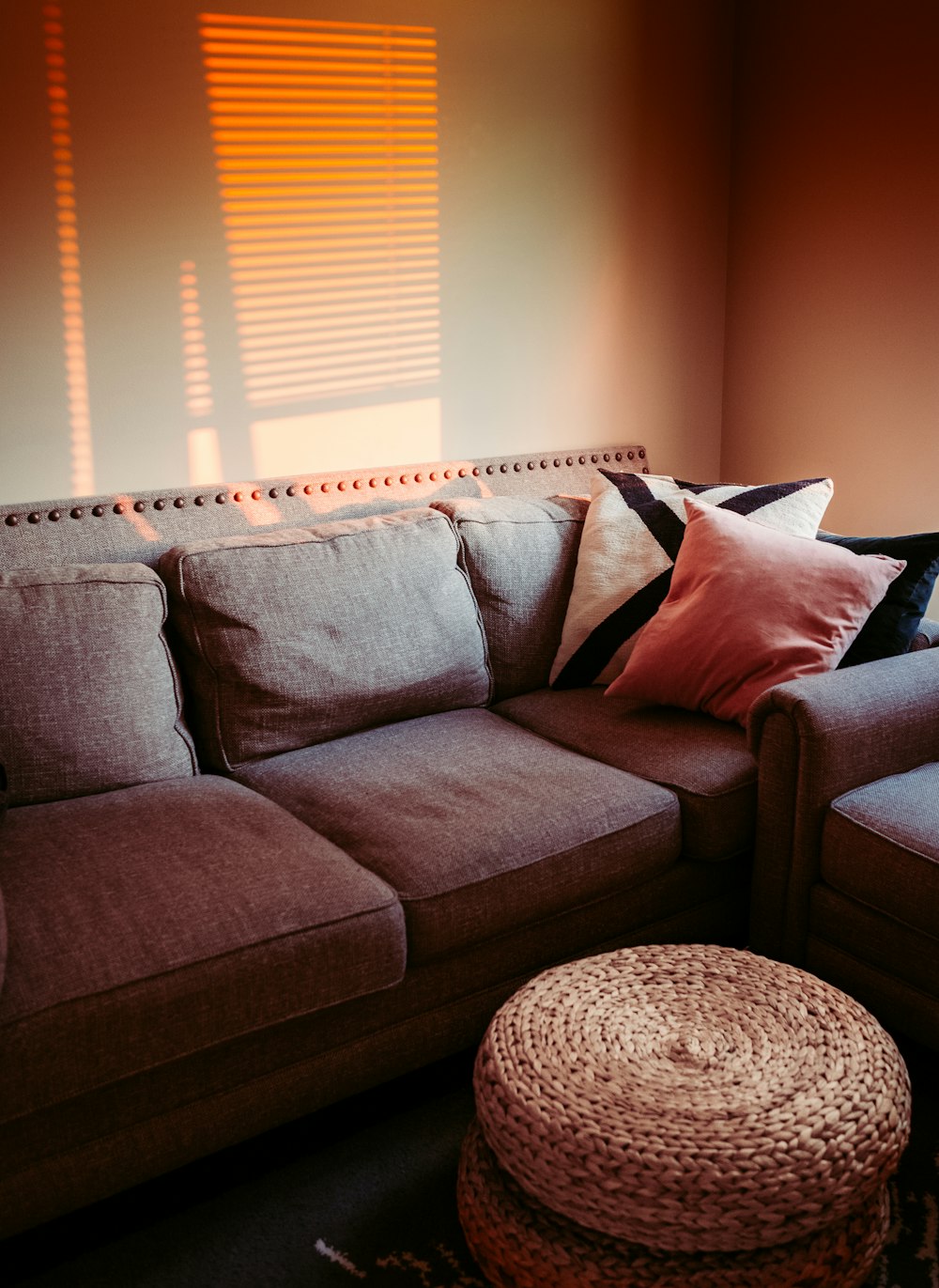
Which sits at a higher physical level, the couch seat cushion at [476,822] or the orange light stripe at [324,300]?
the orange light stripe at [324,300]

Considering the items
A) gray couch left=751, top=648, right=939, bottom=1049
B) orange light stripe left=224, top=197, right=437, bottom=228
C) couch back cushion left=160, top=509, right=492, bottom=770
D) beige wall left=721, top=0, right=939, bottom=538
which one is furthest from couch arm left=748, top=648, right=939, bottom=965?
orange light stripe left=224, top=197, right=437, bottom=228

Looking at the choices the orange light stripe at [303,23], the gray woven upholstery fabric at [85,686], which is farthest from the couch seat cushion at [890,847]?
the orange light stripe at [303,23]

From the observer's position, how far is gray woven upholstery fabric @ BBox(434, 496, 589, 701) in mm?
2445

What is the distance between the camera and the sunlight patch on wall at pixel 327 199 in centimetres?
245

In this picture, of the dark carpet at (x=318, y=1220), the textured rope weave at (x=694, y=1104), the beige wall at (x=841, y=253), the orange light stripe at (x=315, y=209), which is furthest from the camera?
the beige wall at (x=841, y=253)

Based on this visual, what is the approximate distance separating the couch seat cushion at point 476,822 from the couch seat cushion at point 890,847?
0.90 ft

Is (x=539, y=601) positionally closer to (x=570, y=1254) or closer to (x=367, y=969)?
(x=367, y=969)

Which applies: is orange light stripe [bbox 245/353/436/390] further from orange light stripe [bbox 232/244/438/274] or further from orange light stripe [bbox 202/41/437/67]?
orange light stripe [bbox 202/41/437/67]

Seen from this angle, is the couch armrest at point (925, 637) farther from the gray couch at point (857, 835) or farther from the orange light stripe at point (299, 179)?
the orange light stripe at point (299, 179)

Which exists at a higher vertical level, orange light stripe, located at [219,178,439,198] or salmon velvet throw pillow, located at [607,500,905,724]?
orange light stripe, located at [219,178,439,198]

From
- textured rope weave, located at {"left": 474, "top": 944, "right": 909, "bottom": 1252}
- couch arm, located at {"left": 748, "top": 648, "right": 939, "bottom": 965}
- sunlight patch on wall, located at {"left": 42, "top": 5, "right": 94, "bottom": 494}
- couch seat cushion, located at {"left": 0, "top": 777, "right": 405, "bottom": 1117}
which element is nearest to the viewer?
textured rope weave, located at {"left": 474, "top": 944, "right": 909, "bottom": 1252}

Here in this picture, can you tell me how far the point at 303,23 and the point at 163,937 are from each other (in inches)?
79.7

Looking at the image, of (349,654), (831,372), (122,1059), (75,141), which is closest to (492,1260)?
(122,1059)

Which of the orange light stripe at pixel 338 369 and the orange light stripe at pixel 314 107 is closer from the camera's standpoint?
the orange light stripe at pixel 314 107
